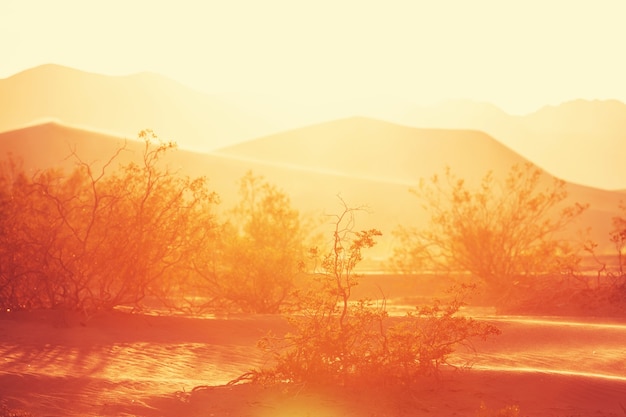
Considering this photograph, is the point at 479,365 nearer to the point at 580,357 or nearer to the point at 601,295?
the point at 580,357

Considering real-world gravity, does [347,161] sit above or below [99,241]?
above

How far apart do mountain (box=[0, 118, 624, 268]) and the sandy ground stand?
26737 mm

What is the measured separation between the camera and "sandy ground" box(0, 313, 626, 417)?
9.68 m

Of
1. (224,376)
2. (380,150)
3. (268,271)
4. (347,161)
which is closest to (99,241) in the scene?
(268,271)

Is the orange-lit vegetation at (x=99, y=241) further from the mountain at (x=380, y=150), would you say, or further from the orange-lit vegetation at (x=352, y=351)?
the mountain at (x=380, y=150)

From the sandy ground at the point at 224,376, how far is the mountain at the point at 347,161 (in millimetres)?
26737

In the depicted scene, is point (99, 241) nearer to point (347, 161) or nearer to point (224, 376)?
point (224, 376)

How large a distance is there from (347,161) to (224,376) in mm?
90944

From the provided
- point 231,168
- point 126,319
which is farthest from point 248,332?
point 231,168

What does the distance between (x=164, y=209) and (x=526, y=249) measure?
11.1m

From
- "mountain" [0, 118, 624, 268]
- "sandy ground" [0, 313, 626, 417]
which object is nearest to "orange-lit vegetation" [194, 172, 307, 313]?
"sandy ground" [0, 313, 626, 417]

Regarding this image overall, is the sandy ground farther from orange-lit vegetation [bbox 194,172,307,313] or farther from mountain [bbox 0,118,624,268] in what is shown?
mountain [bbox 0,118,624,268]

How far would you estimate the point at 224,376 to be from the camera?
1176 cm

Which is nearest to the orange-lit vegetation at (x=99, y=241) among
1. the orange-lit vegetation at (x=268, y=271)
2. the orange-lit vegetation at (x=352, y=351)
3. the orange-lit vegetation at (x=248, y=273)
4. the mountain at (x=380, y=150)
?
the orange-lit vegetation at (x=268, y=271)
